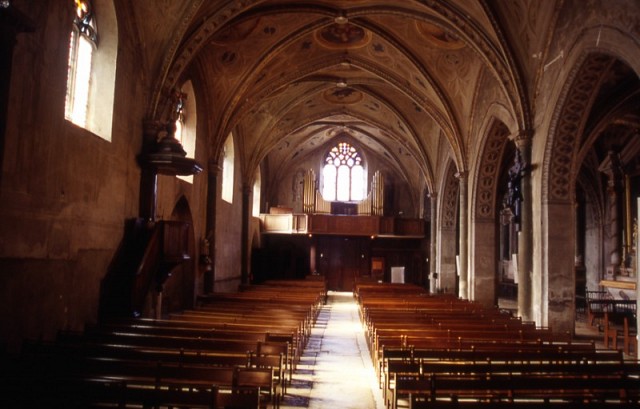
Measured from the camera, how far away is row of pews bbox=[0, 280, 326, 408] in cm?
448

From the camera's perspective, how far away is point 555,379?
18.8 feet

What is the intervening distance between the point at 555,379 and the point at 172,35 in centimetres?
1100

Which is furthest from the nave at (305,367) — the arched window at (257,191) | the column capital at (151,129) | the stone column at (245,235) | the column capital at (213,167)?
the arched window at (257,191)

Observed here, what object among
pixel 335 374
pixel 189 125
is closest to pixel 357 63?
pixel 189 125

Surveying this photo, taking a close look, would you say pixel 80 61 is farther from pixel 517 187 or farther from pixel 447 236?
pixel 447 236

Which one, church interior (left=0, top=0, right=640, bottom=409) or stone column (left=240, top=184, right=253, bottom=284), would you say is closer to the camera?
church interior (left=0, top=0, right=640, bottom=409)

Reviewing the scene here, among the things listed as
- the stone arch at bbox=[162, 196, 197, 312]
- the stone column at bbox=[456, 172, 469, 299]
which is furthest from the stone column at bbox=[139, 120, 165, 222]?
the stone column at bbox=[456, 172, 469, 299]

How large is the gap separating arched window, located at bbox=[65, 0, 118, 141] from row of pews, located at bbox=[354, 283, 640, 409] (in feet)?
22.7

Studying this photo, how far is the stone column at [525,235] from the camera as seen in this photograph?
1358cm

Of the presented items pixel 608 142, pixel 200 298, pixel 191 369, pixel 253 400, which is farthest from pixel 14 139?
pixel 608 142

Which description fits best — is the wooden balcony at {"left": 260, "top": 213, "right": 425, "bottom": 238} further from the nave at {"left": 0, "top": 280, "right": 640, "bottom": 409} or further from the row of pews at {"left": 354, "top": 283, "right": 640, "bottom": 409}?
the row of pews at {"left": 354, "top": 283, "right": 640, "bottom": 409}

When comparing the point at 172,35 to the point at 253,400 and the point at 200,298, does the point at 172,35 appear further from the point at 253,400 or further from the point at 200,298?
the point at 253,400

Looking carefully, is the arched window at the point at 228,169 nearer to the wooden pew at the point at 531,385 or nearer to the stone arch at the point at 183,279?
the stone arch at the point at 183,279

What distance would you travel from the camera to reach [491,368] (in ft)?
20.9
